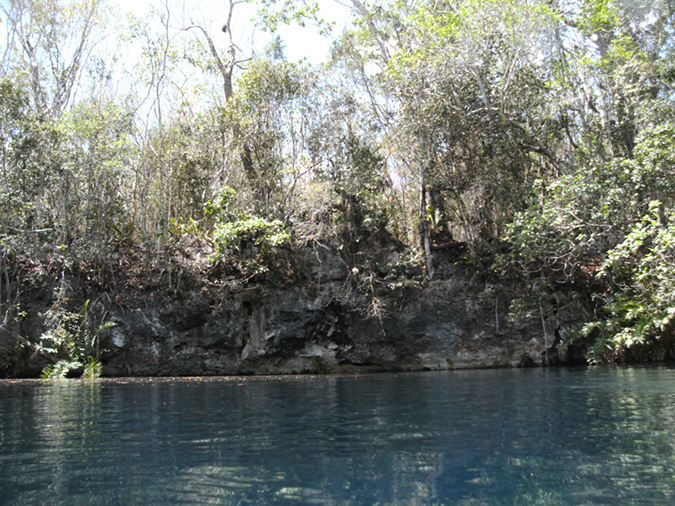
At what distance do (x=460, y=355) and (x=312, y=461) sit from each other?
12.9m

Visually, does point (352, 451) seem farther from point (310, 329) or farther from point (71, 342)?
point (71, 342)

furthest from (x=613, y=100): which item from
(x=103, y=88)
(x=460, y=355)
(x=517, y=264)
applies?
(x=103, y=88)

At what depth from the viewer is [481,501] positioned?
2.69 meters

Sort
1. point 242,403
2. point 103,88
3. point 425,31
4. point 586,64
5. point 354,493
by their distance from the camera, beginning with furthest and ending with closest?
point 103,88 < point 425,31 < point 586,64 < point 242,403 < point 354,493

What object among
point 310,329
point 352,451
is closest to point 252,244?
point 310,329

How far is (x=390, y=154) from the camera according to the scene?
18.3 metres

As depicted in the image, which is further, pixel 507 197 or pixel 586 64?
pixel 507 197

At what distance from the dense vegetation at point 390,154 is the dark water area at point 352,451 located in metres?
7.82

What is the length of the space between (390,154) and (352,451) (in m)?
15.4

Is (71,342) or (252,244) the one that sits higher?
(252,244)

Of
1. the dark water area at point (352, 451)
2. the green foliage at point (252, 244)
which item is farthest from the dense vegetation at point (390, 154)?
the dark water area at point (352, 451)

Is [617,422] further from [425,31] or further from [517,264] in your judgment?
[425,31]

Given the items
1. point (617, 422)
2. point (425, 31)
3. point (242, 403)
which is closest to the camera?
point (617, 422)

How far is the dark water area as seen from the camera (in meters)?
2.88
